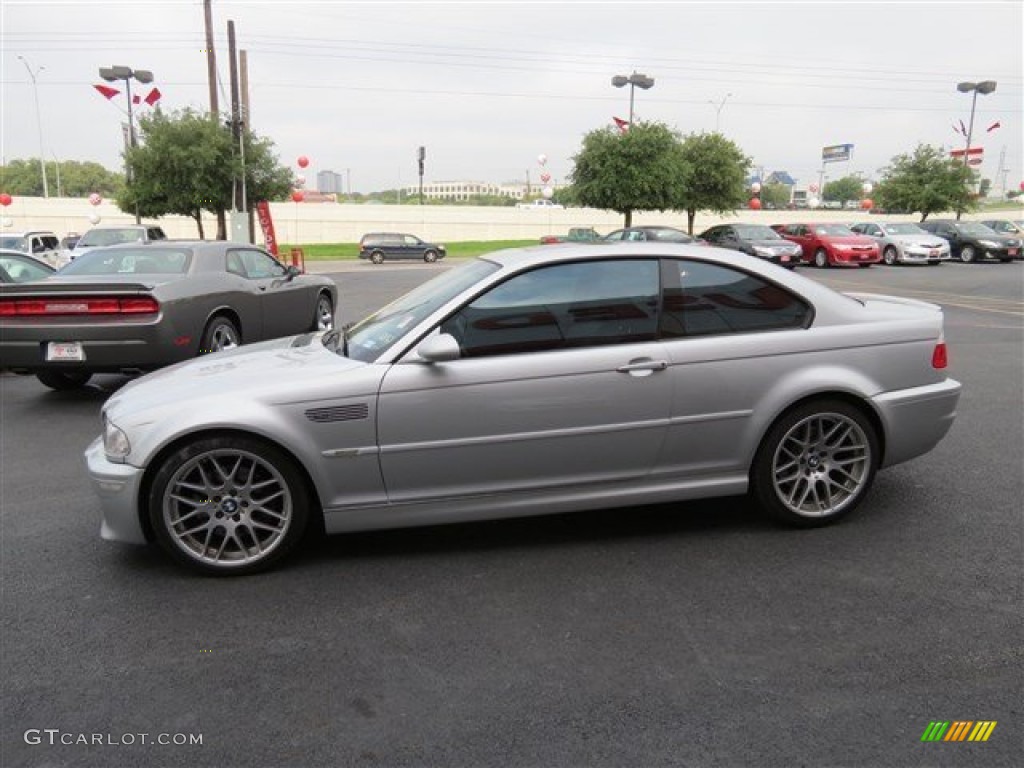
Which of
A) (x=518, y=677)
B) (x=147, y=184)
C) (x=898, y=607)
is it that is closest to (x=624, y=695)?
(x=518, y=677)

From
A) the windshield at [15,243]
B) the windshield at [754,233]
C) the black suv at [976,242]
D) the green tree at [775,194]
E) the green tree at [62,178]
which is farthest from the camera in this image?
the green tree at [775,194]

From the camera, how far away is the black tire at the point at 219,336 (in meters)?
7.81

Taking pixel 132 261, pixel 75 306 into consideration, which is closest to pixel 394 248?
pixel 132 261

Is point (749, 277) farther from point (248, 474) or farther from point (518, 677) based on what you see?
point (248, 474)

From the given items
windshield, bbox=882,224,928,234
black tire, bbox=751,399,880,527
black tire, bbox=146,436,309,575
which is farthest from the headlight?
windshield, bbox=882,224,928,234

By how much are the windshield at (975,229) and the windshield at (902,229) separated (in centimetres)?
186

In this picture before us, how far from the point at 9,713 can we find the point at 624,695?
6.96 ft

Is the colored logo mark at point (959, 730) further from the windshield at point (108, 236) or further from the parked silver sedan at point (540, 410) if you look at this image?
the windshield at point (108, 236)

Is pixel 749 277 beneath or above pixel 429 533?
above

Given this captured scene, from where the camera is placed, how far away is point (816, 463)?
4.07 metres

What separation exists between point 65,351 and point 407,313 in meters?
4.45

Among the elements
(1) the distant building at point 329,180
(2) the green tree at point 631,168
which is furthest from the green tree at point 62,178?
(2) the green tree at point 631,168

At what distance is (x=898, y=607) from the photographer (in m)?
3.26

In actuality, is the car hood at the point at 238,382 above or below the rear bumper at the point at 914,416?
above
